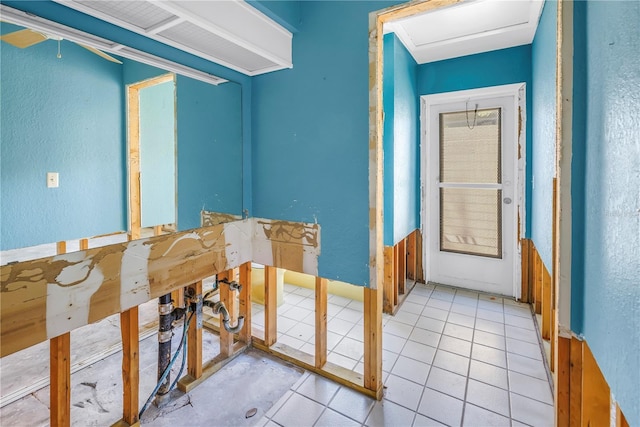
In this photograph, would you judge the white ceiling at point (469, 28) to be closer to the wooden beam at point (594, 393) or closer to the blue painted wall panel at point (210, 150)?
the blue painted wall panel at point (210, 150)

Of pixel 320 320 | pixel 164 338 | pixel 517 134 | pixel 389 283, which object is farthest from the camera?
pixel 517 134

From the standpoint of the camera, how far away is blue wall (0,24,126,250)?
1170 millimetres

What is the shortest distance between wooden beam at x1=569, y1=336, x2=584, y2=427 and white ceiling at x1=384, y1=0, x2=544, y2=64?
2.02m

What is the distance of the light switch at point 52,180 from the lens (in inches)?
51.4

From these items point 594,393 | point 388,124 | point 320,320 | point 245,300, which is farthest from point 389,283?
point 594,393

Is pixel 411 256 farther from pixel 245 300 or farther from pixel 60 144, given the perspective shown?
pixel 60 144

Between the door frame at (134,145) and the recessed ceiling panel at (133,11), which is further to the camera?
the door frame at (134,145)

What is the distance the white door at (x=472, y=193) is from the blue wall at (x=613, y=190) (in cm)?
211

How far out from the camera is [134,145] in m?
1.62

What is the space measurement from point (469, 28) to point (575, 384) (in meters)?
2.51

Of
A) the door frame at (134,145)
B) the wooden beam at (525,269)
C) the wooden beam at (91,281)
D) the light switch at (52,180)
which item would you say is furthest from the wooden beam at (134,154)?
the wooden beam at (525,269)

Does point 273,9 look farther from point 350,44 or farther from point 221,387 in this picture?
point 221,387

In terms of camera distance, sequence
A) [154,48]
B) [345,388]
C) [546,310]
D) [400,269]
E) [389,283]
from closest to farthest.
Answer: [154,48] < [345,388] < [546,310] < [389,283] < [400,269]

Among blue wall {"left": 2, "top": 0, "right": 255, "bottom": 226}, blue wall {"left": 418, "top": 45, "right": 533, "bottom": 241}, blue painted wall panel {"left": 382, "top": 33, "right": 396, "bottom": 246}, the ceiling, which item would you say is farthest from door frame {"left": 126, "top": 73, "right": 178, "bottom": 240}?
blue wall {"left": 418, "top": 45, "right": 533, "bottom": 241}
